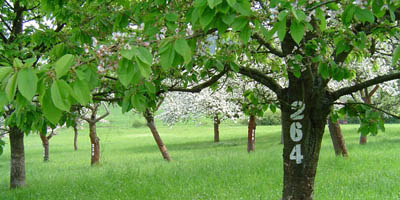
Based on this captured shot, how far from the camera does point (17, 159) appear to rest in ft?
32.9

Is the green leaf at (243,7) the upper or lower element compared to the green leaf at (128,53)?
upper

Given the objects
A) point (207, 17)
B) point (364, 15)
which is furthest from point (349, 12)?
point (207, 17)

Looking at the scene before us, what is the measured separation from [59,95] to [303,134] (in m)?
4.00

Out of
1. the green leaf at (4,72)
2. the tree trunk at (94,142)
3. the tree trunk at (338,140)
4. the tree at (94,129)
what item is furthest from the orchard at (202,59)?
the tree trunk at (338,140)

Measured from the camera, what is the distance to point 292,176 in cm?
479

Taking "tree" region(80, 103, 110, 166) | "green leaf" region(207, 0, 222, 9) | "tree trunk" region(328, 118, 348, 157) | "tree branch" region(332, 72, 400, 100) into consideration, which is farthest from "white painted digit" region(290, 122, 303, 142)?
"tree" region(80, 103, 110, 166)

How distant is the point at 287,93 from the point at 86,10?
3.31 m

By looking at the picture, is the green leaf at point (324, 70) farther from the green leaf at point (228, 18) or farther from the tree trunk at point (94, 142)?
the tree trunk at point (94, 142)

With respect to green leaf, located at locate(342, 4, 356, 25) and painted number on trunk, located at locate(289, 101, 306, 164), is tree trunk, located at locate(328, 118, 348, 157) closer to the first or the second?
painted number on trunk, located at locate(289, 101, 306, 164)

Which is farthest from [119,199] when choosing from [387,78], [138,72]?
[138,72]

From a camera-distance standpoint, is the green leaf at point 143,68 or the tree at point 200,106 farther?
the tree at point 200,106

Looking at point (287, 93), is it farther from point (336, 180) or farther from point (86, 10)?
point (336, 180)

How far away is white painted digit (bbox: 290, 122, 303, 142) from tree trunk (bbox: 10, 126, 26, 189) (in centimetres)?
824

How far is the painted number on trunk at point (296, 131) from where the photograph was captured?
15.3 ft
